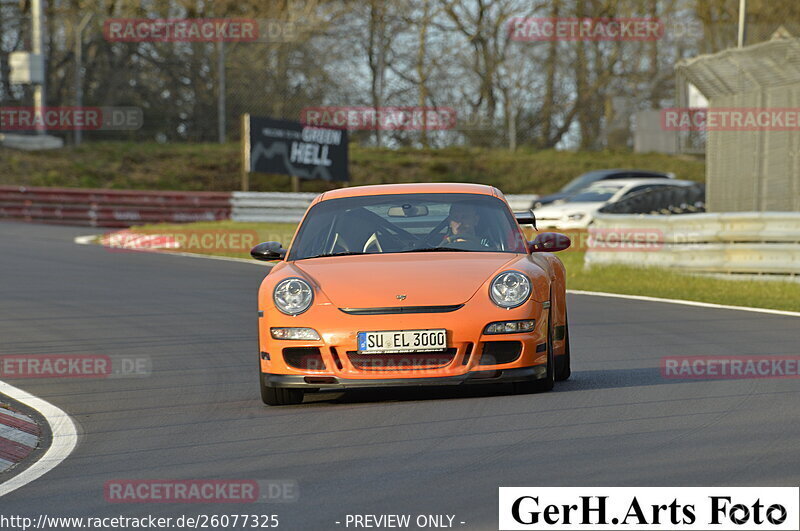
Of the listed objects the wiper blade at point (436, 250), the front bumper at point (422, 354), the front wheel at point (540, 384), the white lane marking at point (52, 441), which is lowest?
the white lane marking at point (52, 441)

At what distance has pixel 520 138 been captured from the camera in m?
36.7

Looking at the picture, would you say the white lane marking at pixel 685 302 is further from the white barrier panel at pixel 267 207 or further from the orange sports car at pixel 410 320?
the white barrier panel at pixel 267 207

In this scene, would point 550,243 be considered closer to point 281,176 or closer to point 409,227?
point 409,227

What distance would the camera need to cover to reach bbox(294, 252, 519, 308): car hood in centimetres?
827

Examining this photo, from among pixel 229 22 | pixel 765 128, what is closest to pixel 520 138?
pixel 229 22

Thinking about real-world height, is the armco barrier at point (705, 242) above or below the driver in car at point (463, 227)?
below

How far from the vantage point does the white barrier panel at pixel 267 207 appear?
95.8ft

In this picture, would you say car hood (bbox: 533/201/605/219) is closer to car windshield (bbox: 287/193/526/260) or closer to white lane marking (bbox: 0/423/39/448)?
car windshield (bbox: 287/193/526/260)

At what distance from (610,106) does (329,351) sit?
32.4m

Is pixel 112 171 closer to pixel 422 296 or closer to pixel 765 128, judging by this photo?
pixel 765 128

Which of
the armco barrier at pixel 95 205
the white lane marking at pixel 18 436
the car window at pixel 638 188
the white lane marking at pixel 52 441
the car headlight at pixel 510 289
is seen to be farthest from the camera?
the armco barrier at pixel 95 205

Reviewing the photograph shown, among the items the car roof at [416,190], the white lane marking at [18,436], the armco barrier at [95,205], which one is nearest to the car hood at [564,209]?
the armco barrier at [95,205]

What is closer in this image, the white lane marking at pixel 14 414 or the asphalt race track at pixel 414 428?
the asphalt race track at pixel 414 428

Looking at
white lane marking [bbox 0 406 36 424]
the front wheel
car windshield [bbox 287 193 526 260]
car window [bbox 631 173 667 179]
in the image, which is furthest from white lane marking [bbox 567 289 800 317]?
car window [bbox 631 173 667 179]
